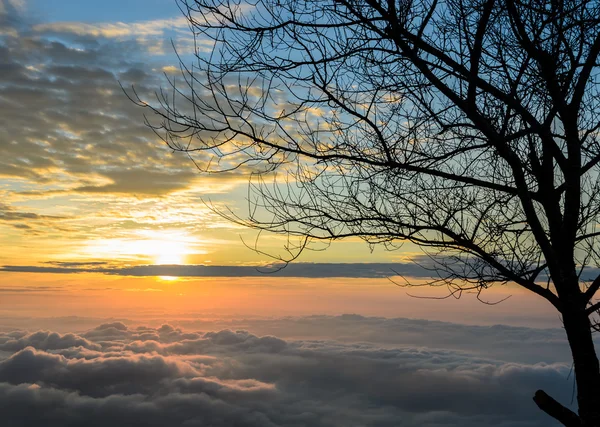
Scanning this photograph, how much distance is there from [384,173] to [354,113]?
795 millimetres

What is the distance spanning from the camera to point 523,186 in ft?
17.5

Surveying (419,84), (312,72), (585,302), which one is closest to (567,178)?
(585,302)

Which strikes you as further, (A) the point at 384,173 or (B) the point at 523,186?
(A) the point at 384,173

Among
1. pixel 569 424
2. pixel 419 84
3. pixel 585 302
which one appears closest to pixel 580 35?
pixel 419 84

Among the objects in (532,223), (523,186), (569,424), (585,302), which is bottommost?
(569,424)

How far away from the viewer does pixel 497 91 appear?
5.49m

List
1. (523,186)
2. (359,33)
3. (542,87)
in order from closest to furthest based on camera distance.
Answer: (523,186), (359,33), (542,87)

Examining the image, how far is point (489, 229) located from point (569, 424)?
2279mm

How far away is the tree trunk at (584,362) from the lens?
Result: 5465mm

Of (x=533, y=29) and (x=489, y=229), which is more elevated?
(x=533, y=29)

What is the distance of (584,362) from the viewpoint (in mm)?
5535

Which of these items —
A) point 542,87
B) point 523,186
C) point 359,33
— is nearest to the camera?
point 523,186

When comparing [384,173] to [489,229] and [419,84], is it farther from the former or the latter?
[489,229]

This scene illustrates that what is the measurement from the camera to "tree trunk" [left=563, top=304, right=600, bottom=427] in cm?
546
